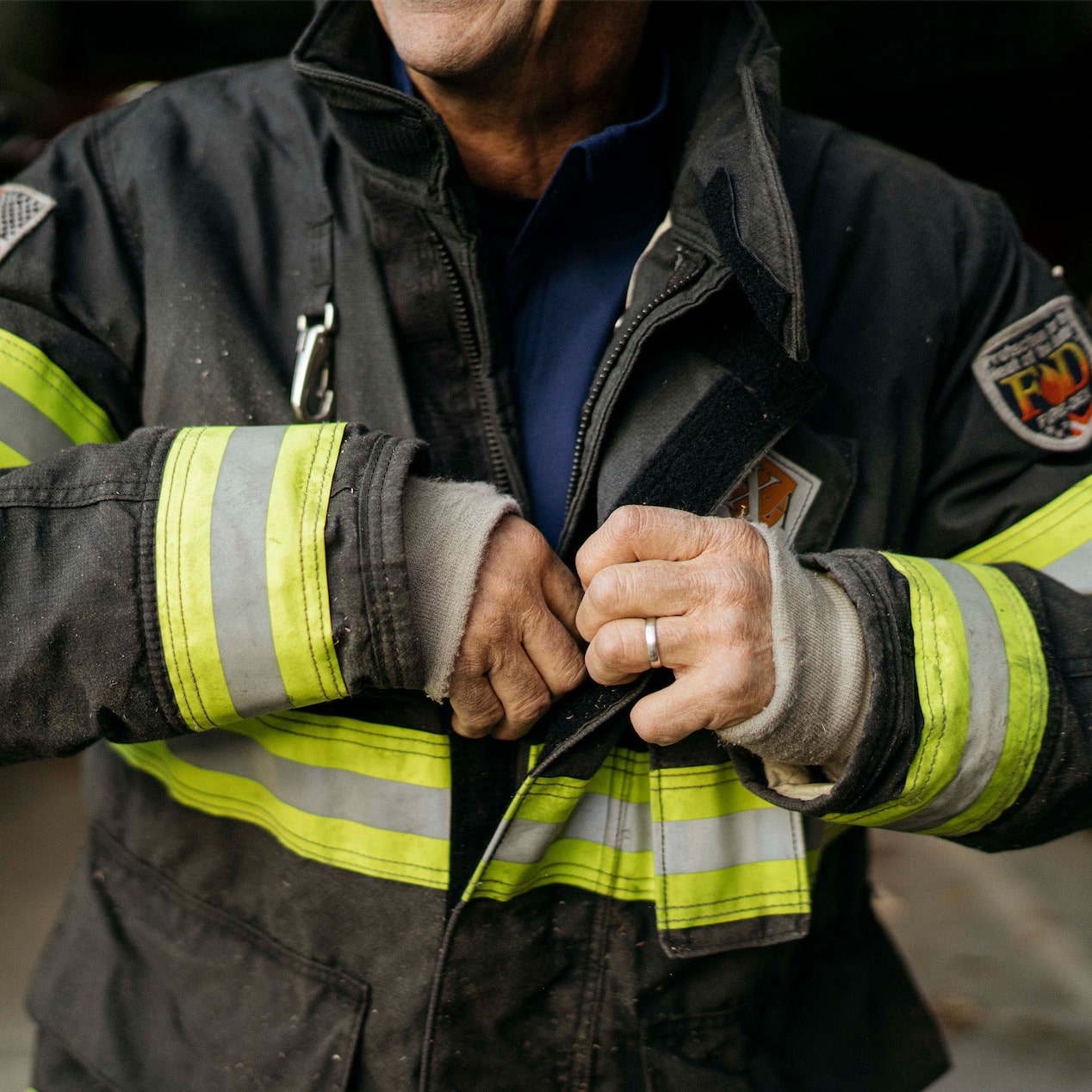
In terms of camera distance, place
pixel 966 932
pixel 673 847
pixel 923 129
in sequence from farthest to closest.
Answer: pixel 923 129
pixel 966 932
pixel 673 847

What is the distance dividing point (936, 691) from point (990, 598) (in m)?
0.17

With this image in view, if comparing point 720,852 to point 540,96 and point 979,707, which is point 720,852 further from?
point 540,96

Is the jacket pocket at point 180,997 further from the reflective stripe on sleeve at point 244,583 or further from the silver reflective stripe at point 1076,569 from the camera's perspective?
the silver reflective stripe at point 1076,569

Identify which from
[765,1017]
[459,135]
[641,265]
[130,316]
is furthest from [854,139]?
[765,1017]

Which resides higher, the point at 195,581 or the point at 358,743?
the point at 195,581

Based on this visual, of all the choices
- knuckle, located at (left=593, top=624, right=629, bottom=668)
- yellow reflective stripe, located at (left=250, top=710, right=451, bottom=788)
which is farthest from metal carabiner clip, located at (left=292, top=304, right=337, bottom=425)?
knuckle, located at (left=593, top=624, right=629, bottom=668)

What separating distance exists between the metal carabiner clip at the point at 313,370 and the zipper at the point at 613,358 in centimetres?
33

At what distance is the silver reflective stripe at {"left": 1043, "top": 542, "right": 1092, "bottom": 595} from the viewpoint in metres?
1.33

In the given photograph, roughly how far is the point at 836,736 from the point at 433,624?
1.52 feet

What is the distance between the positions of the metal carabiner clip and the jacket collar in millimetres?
203

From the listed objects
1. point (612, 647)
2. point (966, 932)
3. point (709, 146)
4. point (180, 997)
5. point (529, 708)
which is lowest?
point (966, 932)

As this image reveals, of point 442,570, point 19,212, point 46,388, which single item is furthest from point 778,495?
point 19,212

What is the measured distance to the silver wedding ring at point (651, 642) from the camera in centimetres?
110

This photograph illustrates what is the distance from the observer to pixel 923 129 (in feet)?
13.6
